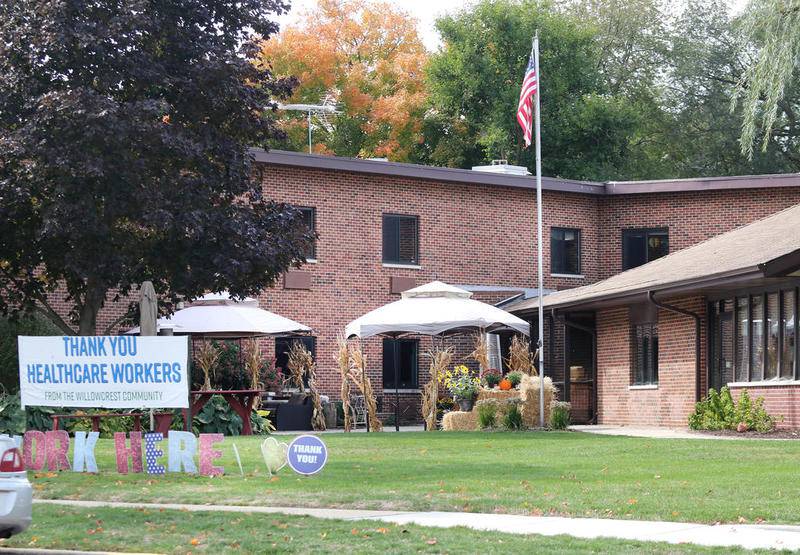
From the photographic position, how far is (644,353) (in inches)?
1131

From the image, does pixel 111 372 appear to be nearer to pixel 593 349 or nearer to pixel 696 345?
pixel 696 345

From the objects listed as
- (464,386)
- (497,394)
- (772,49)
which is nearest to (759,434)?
(497,394)

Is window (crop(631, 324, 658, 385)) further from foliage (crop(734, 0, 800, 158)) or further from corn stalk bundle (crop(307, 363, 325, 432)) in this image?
corn stalk bundle (crop(307, 363, 325, 432))

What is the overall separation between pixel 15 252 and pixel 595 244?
58.8 ft

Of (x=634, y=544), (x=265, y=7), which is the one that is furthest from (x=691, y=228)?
(x=634, y=544)

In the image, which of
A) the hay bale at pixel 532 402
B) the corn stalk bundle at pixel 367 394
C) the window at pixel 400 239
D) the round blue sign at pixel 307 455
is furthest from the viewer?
the window at pixel 400 239

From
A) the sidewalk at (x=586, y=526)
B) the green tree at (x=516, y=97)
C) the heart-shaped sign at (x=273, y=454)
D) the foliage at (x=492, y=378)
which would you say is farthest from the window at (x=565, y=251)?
the sidewalk at (x=586, y=526)

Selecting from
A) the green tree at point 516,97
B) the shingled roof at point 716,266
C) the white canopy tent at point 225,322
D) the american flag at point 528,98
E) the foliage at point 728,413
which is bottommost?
the foliage at point 728,413

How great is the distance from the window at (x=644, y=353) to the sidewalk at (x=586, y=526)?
1692 cm

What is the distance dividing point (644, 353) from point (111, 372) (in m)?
15.1

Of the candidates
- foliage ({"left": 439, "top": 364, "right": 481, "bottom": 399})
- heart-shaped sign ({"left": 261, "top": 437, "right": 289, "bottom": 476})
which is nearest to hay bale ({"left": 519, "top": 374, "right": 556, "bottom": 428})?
foliage ({"left": 439, "top": 364, "right": 481, "bottom": 399})

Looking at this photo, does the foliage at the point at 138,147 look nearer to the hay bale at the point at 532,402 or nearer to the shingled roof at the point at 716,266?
the hay bale at the point at 532,402

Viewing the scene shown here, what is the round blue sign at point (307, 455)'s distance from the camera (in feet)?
49.9

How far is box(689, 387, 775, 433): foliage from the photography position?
2336cm
